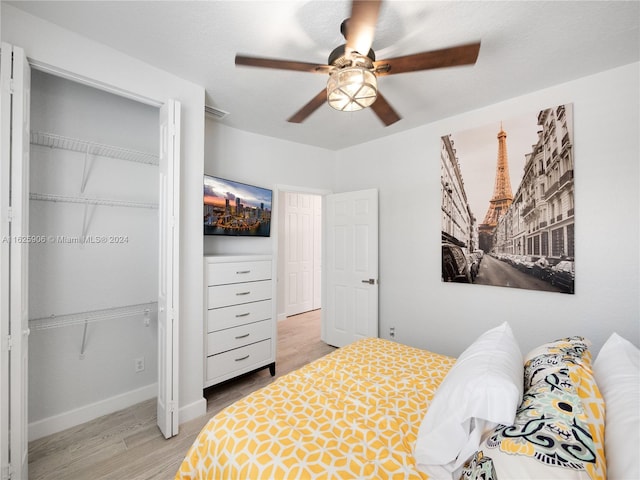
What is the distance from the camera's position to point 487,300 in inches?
107

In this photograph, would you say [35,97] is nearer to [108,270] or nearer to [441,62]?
[108,270]

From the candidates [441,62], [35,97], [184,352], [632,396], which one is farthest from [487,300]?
[35,97]

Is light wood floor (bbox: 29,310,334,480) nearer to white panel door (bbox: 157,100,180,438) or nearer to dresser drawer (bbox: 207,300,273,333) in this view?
white panel door (bbox: 157,100,180,438)

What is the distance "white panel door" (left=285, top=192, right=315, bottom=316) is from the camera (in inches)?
211

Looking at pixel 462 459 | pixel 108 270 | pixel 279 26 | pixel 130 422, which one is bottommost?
pixel 130 422

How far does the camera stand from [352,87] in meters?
1.52

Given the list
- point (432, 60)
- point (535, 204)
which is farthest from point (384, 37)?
point (535, 204)

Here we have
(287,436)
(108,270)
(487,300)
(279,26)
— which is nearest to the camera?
(287,436)

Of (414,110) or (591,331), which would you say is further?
(414,110)

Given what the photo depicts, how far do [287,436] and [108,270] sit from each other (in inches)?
83.8

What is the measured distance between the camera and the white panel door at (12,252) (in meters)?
1.45

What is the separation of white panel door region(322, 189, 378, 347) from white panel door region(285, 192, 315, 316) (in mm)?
1490

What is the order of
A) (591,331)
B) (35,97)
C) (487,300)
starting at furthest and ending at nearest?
(487,300) → (591,331) → (35,97)

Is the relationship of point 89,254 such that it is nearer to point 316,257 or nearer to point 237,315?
point 237,315
